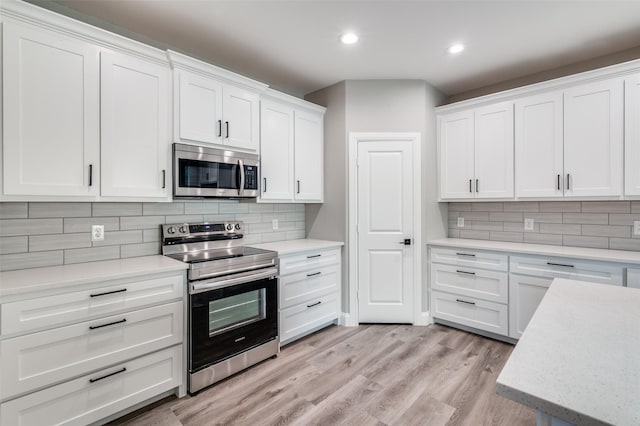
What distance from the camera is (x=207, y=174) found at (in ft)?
8.38

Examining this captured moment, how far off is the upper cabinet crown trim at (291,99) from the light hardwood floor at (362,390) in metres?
2.40

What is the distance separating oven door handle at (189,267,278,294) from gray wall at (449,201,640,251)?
240 cm

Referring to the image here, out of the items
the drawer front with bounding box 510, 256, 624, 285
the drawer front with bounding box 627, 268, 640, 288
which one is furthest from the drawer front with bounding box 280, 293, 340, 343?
the drawer front with bounding box 627, 268, 640, 288

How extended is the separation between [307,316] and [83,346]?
5.98ft

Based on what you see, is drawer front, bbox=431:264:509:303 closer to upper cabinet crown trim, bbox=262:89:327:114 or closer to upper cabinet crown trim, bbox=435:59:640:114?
upper cabinet crown trim, bbox=435:59:640:114

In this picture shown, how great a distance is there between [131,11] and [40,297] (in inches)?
78.0

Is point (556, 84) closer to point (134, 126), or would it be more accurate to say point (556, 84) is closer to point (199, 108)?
point (199, 108)

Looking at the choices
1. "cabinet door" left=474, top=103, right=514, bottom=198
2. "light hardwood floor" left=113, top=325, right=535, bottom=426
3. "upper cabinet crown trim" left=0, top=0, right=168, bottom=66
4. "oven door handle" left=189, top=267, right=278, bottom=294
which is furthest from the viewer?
"cabinet door" left=474, top=103, right=514, bottom=198

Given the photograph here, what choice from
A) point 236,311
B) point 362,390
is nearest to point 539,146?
point 362,390

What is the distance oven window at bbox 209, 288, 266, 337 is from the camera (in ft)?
7.57

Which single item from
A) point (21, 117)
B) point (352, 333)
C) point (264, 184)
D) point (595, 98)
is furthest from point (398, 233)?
point (21, 117)

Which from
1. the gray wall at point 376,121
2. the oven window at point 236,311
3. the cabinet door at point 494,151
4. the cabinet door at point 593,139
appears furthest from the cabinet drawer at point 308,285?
the cabinet door at point 593,139

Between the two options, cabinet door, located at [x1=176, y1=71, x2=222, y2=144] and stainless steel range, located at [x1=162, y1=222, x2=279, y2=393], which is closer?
stainless steel range, located at [x1=162, y1=222, x2=279, y2=393]

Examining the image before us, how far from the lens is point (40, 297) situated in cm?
165
